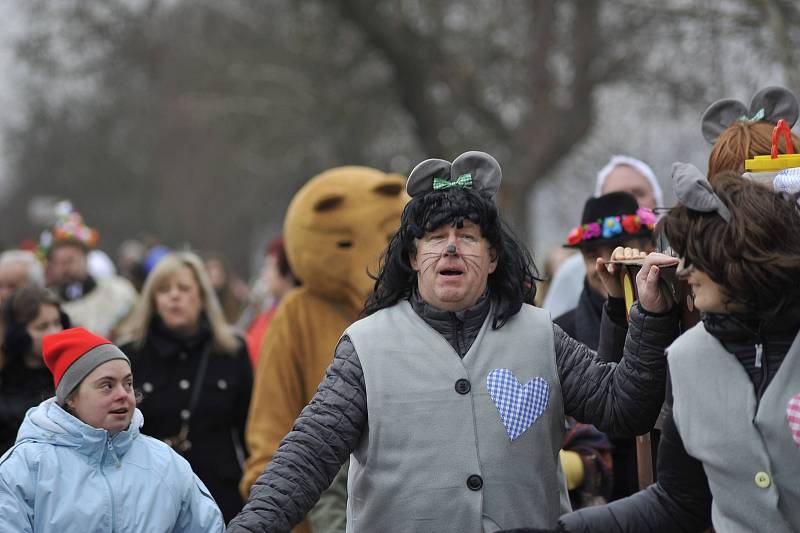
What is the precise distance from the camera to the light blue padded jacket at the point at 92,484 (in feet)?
12.9

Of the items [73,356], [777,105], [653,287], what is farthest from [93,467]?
[777,105]

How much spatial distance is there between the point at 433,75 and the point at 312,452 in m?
14.2

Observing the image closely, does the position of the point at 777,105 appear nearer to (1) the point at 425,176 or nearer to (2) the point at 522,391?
(1) the point at 425,176

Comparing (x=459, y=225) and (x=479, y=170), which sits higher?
(x=479, y=170)

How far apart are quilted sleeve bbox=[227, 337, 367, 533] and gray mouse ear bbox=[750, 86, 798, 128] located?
1709mm

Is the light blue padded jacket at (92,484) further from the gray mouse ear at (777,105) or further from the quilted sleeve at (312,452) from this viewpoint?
the gray mouse ear at (777,105)

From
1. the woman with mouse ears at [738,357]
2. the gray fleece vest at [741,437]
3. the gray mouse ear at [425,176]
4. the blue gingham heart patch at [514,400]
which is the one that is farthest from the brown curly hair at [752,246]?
the gray mouse ear at [425,176]

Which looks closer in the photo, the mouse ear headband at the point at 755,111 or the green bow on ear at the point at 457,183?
the green bow on ear at the point at 457,183

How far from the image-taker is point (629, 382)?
3.56m

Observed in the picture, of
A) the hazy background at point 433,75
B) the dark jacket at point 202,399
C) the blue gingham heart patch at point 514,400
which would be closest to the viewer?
the blue gingham heart patch at point 514,400

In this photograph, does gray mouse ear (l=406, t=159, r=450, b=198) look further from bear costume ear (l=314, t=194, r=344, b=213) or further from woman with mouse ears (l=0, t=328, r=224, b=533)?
bear costume ear (l=314, t=194, r=344, b=213)

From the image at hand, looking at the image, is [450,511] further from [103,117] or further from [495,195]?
[103,117]

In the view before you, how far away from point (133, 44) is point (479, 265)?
24680 millimetres

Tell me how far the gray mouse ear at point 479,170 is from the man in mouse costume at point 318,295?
1.97 meters
